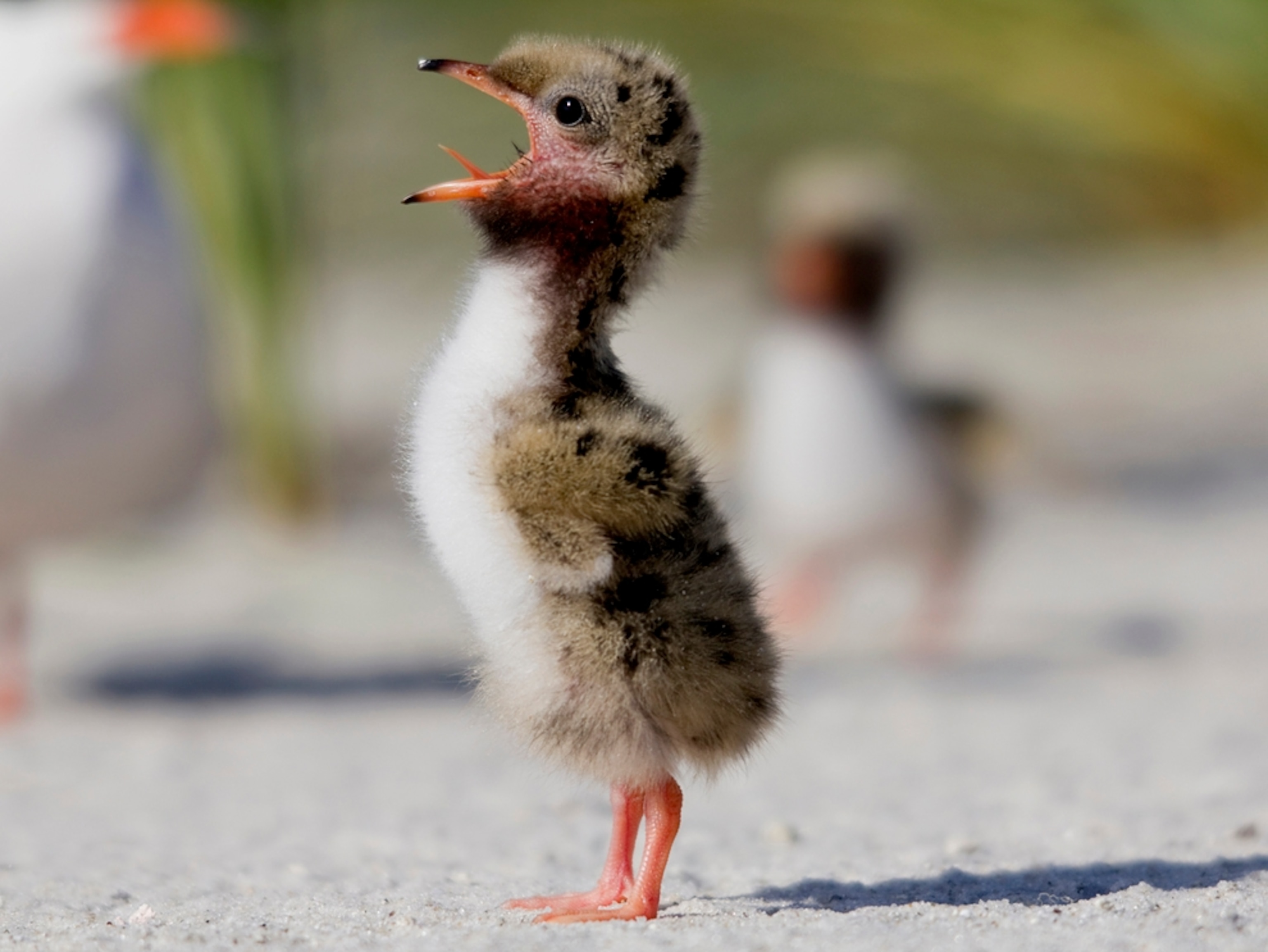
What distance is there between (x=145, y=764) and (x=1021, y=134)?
43.4ft

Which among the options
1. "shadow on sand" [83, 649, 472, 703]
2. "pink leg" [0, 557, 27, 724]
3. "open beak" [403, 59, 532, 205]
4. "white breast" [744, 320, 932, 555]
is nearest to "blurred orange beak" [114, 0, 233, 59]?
"pink leg" [0, 557, 27, 724]

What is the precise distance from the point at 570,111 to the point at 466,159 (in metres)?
0.19

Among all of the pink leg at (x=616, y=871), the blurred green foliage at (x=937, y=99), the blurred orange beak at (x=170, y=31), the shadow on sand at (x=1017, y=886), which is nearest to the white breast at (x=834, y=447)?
the blurred orange beak at (x=170, y=31)

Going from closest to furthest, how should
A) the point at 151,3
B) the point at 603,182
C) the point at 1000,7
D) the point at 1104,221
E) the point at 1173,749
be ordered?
the point at 603,182 → the point at 1173,749 → the point at 151,3 → the point at 1000,7 → the point at 1104,221

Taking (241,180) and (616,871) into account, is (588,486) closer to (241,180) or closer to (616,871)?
(616,871)

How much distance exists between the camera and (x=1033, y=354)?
11.1 meters

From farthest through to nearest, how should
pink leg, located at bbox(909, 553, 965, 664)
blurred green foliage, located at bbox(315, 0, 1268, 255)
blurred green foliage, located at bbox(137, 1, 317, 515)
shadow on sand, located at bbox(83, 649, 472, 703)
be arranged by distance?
blurred green foliage, located at bbox(315, 0, 1268, 255) → blurred green foliage, located at bbox(137, 1, 317, 515) → pink leg, located at bbox(909, 553, 965, 664) → shadow on sand, located at bbox(83, 649, 472, 703)

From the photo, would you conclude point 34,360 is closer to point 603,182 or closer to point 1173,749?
point 603,182

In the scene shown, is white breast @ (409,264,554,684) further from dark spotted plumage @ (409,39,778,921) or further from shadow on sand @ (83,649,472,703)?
shadow on sand @ (83,649,472,703)

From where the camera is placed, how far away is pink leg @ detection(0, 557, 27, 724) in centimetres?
473

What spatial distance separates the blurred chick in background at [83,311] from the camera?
14.7ft

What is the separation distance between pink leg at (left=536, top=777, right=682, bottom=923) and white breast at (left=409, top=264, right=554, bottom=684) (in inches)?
9.4

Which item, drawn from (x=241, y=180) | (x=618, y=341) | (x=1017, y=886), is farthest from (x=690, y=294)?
(x=1017, y=886)

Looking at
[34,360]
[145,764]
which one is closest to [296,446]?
[34,360]
